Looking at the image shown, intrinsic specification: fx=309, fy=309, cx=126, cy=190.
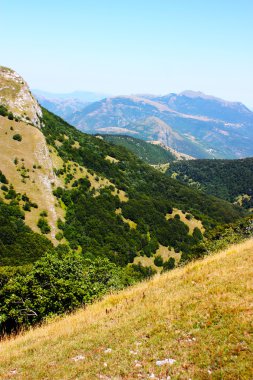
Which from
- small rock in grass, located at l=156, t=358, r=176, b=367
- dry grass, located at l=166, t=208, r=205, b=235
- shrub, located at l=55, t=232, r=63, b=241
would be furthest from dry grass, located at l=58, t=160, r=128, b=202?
small rock in grass, located at l=156, t=358, r=176, b=367

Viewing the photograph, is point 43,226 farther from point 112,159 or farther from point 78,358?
point 112,159

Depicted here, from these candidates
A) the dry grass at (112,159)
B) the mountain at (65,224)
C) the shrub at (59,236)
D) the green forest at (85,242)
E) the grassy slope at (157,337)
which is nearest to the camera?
the grassy slope at (157,337)

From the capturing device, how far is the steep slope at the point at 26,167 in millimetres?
75644

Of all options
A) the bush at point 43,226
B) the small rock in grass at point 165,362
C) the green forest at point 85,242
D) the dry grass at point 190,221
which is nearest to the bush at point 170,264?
the green forest at point 85,242

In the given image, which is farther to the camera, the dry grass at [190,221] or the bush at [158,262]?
the dry grass at [190,221]

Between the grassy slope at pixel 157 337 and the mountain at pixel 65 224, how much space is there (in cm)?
931

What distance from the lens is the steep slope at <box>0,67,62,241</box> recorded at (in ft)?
248

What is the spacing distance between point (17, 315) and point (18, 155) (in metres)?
67.7

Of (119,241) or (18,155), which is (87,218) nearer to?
(119,241)

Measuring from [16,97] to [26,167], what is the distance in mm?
39686

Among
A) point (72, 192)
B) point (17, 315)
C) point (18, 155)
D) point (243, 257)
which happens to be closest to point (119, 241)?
point (72, 192)

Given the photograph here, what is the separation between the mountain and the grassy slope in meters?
9.31

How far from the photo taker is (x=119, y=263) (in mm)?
84250

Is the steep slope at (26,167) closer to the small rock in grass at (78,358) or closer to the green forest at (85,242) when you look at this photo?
the green forest at (85,242)
